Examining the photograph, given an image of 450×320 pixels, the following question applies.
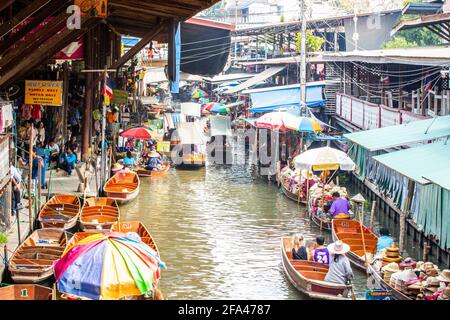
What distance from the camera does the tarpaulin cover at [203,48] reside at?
28.0m

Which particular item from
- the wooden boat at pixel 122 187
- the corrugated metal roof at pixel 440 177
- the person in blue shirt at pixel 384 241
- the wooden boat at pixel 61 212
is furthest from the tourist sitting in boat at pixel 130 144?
the corrugated metal roof at pixel 440 177

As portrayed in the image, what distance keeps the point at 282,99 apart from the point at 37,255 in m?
21.6

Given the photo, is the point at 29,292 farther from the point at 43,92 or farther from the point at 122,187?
the point at 122,187

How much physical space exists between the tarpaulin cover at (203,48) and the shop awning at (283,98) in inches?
176

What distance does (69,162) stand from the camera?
22.2 m

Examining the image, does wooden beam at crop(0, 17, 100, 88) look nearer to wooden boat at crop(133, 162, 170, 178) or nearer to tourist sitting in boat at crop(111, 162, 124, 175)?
tourist sitting in boat at crop(111, 162, 124, 175)

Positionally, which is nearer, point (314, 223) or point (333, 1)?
point (314, 223)

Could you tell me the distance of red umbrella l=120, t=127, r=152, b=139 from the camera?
27750 mm

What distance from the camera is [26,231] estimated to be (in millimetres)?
16359

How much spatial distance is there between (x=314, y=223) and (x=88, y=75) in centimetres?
797

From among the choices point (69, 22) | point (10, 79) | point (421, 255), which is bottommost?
point (421, 255)

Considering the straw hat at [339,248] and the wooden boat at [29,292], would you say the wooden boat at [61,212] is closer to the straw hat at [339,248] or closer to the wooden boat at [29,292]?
the wooden boat at [29,292]

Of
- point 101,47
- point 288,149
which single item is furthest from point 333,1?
point 101,47
